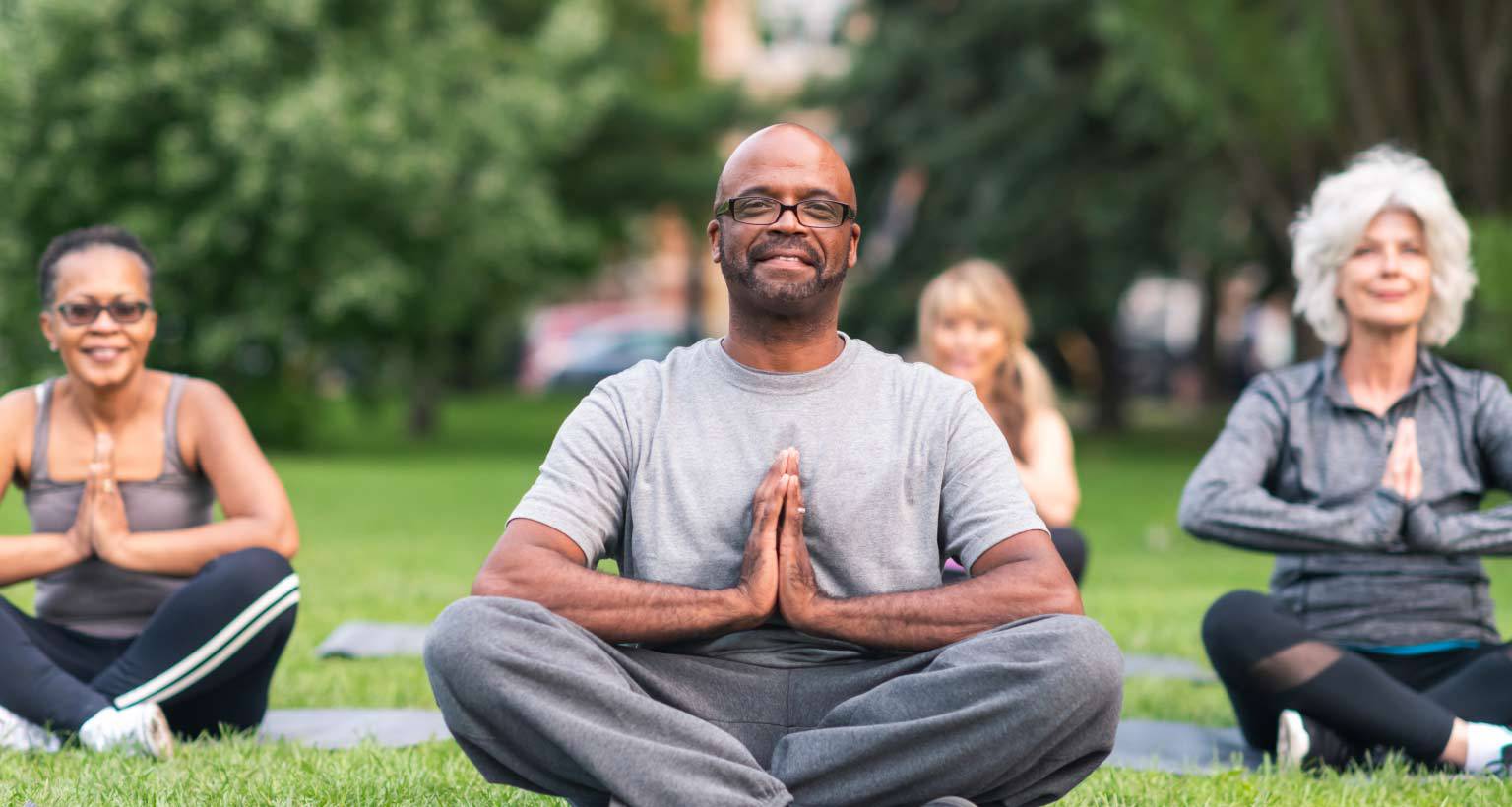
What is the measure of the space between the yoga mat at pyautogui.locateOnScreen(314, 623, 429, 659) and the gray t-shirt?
122 inches

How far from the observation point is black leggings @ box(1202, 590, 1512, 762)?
4762 millimetres

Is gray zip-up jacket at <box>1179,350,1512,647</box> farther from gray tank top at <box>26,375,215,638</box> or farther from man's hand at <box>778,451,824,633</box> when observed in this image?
gray tank top at <box>26,375,215,638</box>

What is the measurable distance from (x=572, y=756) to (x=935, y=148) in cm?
1699

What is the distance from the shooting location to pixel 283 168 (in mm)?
17375

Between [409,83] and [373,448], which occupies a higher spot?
[409,83]

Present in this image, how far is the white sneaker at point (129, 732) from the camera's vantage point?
4668 millimetres

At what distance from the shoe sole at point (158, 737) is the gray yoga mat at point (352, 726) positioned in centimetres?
39

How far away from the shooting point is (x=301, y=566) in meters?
10.0

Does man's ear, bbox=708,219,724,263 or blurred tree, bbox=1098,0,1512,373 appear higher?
blurred tree, bbox=1098,0,1512,373

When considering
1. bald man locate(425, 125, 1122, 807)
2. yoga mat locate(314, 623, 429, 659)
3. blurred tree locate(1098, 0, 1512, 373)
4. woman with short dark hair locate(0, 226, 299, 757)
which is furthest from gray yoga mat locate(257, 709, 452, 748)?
blurred tree locate(1098, 0, 1512, 373)

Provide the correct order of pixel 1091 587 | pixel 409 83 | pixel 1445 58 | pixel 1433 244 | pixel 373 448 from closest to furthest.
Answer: pixel 1433 244
pixel 1091 587
pixel 1445 58
pixel 409 83
pixel 373 448

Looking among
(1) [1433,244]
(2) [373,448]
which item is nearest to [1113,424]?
(2) [373,448]

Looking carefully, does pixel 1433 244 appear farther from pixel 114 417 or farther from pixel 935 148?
pixel 935 148

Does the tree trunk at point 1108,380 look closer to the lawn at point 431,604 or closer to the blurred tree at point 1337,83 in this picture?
the lawn at point 431,604
